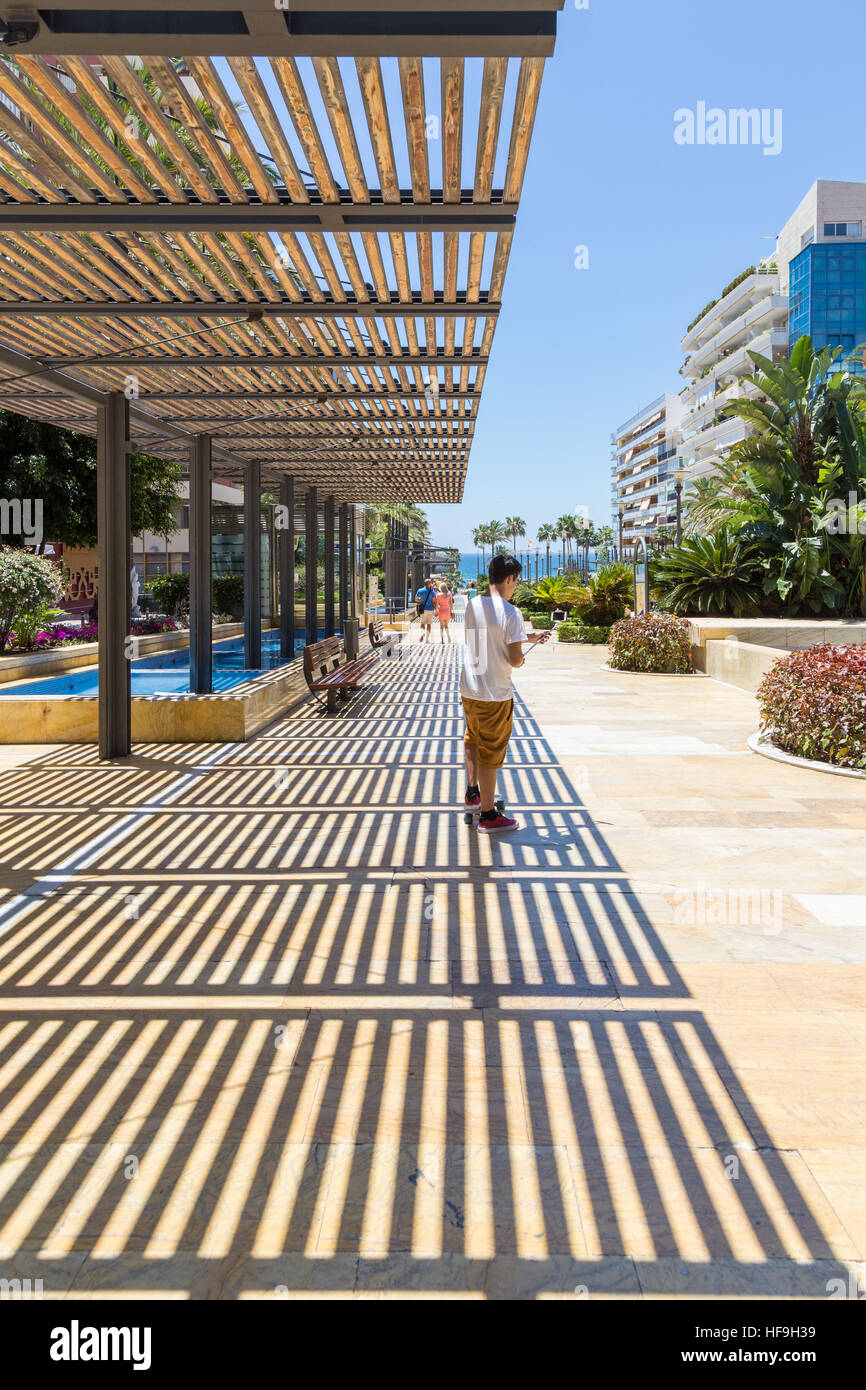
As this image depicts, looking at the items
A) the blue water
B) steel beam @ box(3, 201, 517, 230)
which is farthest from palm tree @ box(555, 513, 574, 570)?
steel beam @ box(3, 201, 517, 230)

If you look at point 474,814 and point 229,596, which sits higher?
point 229,596

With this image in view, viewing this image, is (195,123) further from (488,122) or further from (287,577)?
(287,577)

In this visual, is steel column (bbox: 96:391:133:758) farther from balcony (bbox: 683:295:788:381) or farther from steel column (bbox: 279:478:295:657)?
balcony (bbox: 683:295:788:381)

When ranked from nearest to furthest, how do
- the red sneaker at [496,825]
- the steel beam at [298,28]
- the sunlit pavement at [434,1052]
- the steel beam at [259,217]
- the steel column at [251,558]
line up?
the sunlit pavement at [434,1052] < the steel beam at [298,28] < the steel beam at [259,217] < the red sneaker at [496,825] < the steel column at [251,558]

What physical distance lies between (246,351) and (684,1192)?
767 cm

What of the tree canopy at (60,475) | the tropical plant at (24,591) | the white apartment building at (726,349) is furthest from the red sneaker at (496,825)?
the white apartment building at (726,349)

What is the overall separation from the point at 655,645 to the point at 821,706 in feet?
30.1

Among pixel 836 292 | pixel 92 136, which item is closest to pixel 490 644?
pixel 92 136

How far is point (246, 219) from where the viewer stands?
5371 mm

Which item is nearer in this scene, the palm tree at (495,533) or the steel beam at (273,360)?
the steel beam at (273,360)

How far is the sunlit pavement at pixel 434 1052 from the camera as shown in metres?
2.42

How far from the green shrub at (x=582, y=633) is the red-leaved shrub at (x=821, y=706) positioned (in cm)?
1679

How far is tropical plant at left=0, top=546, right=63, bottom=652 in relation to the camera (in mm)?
13133

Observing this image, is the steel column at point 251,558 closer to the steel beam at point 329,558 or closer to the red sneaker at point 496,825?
the steel beam at point 329,558
